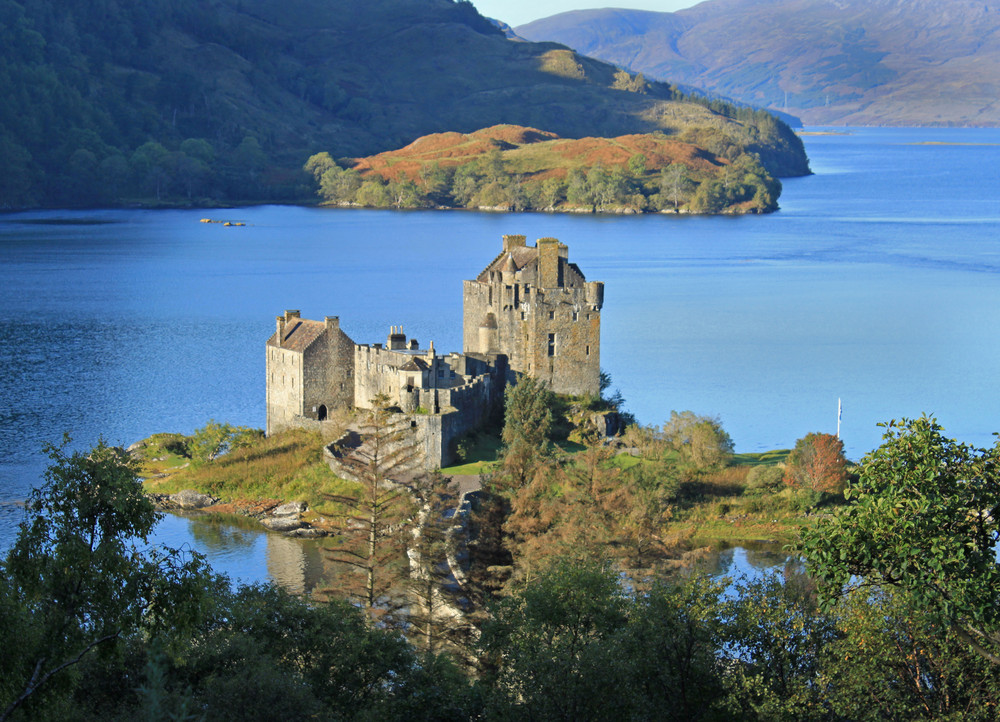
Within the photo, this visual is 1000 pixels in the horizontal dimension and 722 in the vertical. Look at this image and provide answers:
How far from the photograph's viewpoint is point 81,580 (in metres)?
16.4

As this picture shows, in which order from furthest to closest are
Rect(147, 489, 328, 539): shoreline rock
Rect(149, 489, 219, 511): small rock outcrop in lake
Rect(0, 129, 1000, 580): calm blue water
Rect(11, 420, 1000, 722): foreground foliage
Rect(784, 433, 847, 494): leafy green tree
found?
Rect(0, 129, 1000, 580): calm blue water
Rect(149, 489, 219, 511): small rock outcrop in lake
Rect(784, 433, 847, 494): leafy green tree
Rect(147, 489, 328, 539): shoreline rock
Rect(11, 420, 1000, 722): foreground foliage

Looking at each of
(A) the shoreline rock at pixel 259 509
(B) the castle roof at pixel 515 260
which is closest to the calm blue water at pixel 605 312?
(A) the shoreline rock at pixel 259 509

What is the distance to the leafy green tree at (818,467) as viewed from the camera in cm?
4544

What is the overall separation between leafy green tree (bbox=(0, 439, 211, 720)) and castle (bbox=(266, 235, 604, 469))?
28.5 metres

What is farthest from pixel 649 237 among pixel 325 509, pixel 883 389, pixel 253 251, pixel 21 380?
pixel 325 509

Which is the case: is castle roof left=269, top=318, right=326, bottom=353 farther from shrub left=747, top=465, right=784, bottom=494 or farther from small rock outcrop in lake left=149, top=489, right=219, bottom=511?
shrub left=747, top=465, right=784, bottom=494

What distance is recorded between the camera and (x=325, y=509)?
45906 millimetres

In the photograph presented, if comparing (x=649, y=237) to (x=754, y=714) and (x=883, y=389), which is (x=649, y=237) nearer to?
(x=883, y=389)

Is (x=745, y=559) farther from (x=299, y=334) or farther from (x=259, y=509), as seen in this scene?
(x=299, y=334)

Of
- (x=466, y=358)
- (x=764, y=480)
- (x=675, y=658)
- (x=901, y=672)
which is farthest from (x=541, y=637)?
(x=466, y=358)

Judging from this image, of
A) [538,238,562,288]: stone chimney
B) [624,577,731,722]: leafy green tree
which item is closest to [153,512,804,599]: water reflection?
[624,577,731,722]: leafy green tree

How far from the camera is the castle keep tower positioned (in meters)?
55.1

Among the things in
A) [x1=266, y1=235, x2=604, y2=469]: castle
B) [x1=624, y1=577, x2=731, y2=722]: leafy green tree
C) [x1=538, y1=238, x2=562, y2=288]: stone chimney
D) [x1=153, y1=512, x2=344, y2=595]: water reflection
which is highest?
[x1=538, y1=238, x2=562, y2=288]: stone chimney

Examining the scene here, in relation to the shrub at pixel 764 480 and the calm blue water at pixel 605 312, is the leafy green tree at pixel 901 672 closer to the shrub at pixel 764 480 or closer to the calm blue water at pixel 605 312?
the shrub at pixel 764 480
